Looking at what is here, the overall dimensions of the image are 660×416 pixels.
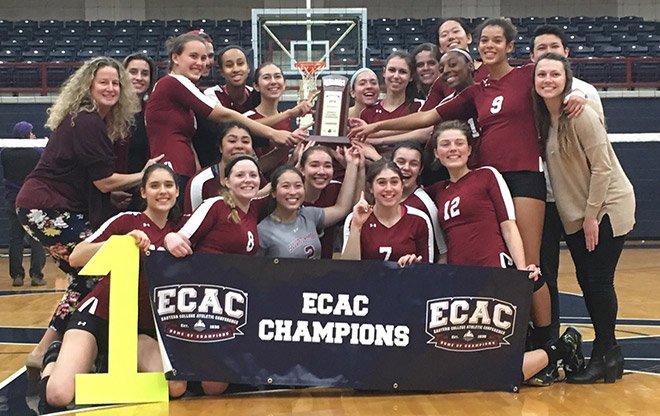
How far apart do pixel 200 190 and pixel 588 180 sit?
1.95 meters

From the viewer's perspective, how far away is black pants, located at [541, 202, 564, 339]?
4.60m

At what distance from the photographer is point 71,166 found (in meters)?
4.50

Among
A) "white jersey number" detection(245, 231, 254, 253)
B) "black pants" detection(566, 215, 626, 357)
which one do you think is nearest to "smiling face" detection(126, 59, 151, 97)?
"white jersey number" detection(245, 231, 254, 253)

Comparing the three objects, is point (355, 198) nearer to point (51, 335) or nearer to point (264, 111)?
point (264, 111)

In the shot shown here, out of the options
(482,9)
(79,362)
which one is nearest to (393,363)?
(79,362)

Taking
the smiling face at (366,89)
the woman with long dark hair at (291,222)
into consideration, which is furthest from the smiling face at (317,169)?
the smiling face at (366,89)

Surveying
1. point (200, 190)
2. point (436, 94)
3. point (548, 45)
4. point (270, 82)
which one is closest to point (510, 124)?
point (548, 45)

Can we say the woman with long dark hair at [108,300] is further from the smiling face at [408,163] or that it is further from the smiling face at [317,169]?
the smiling face at [408,163]

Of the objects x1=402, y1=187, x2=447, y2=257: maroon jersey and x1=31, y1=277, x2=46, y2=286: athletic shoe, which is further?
x1=31, y1=277, x2=46, y2=286: athletic shoe

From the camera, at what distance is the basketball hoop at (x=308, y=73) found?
12578mm

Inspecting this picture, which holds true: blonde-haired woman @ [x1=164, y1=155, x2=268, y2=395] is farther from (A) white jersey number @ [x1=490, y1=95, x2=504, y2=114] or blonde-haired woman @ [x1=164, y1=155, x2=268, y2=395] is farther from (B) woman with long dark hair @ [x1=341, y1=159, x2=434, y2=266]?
(A) white jersey number @ [x1=490, y1=95, x2=504, y2=114]

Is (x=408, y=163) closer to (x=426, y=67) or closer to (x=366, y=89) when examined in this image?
(x=366, y=89)

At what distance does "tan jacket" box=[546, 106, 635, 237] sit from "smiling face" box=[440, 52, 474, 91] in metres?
0.64

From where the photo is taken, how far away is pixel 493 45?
4.40 m
